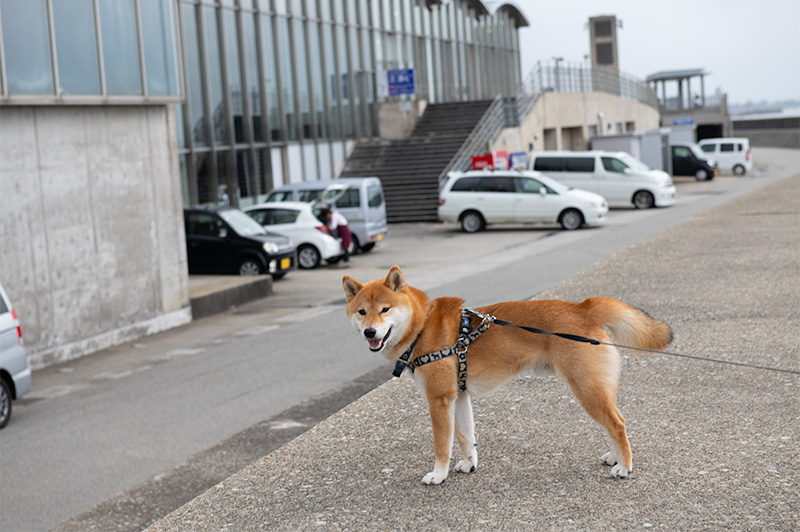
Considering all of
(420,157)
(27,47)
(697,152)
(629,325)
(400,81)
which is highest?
(400,81)

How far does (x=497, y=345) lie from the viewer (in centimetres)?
443

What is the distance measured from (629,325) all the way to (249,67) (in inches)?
1091

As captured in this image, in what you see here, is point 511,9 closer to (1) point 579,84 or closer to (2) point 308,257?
(1) point 579,84

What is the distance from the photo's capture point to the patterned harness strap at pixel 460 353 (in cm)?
441

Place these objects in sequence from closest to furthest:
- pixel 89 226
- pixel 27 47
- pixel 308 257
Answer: pixel 27 47 → pixel 89 226 → pixel 308 257

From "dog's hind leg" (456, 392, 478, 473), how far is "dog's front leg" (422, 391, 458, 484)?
0.14 m

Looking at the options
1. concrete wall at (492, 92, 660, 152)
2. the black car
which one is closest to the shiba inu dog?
the black car

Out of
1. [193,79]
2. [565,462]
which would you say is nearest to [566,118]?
[193,79]

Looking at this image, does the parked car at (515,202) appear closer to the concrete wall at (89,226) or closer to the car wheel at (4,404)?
the concrete wall at (89,226)

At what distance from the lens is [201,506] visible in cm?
481

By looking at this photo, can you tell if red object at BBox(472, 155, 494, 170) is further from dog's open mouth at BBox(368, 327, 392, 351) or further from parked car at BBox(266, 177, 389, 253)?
dog's open mouth at BBox(368, 327, 392, 351)

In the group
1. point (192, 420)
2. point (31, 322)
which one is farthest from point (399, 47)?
point (192, 420)

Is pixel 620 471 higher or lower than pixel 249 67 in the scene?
lower

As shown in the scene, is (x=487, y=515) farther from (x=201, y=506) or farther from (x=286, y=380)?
(x=286, y=380)
